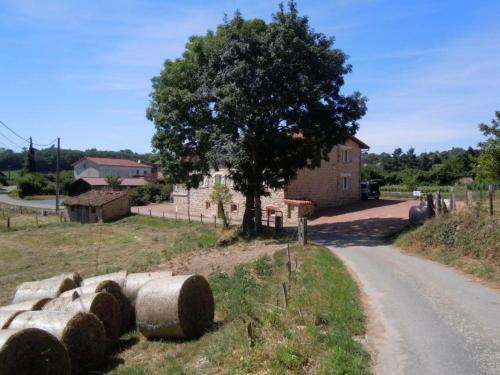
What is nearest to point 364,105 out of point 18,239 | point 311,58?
point 311,58

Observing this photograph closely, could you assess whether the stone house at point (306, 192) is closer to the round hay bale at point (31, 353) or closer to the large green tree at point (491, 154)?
the large green tree at point (491, 154)

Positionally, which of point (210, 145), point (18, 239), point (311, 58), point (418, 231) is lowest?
point (18, 239)

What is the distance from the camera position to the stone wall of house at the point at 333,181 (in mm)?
37969

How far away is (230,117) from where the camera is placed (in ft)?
81.5

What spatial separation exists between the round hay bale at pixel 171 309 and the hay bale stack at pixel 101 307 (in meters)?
0.52

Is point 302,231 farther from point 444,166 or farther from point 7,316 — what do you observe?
point 444,166

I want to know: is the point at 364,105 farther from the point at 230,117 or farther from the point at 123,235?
the point at 123,235

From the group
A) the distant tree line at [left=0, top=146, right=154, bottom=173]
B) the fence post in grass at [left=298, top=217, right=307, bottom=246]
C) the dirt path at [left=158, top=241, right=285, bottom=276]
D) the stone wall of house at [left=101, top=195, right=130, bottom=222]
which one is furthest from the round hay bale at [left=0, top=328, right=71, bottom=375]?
the distant tree line at [left=0, top=146, right=154, bottom=173]

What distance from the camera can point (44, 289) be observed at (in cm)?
1166

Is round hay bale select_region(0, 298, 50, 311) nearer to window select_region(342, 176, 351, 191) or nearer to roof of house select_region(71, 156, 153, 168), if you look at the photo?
window select_region(342, 176, 351, 191)

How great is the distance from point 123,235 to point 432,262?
87.1ft

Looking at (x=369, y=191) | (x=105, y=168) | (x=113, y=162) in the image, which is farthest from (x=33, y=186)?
(x=369, y=191)

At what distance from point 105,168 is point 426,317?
89820mm

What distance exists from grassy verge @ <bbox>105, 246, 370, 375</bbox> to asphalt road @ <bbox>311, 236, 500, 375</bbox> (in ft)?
1.70
